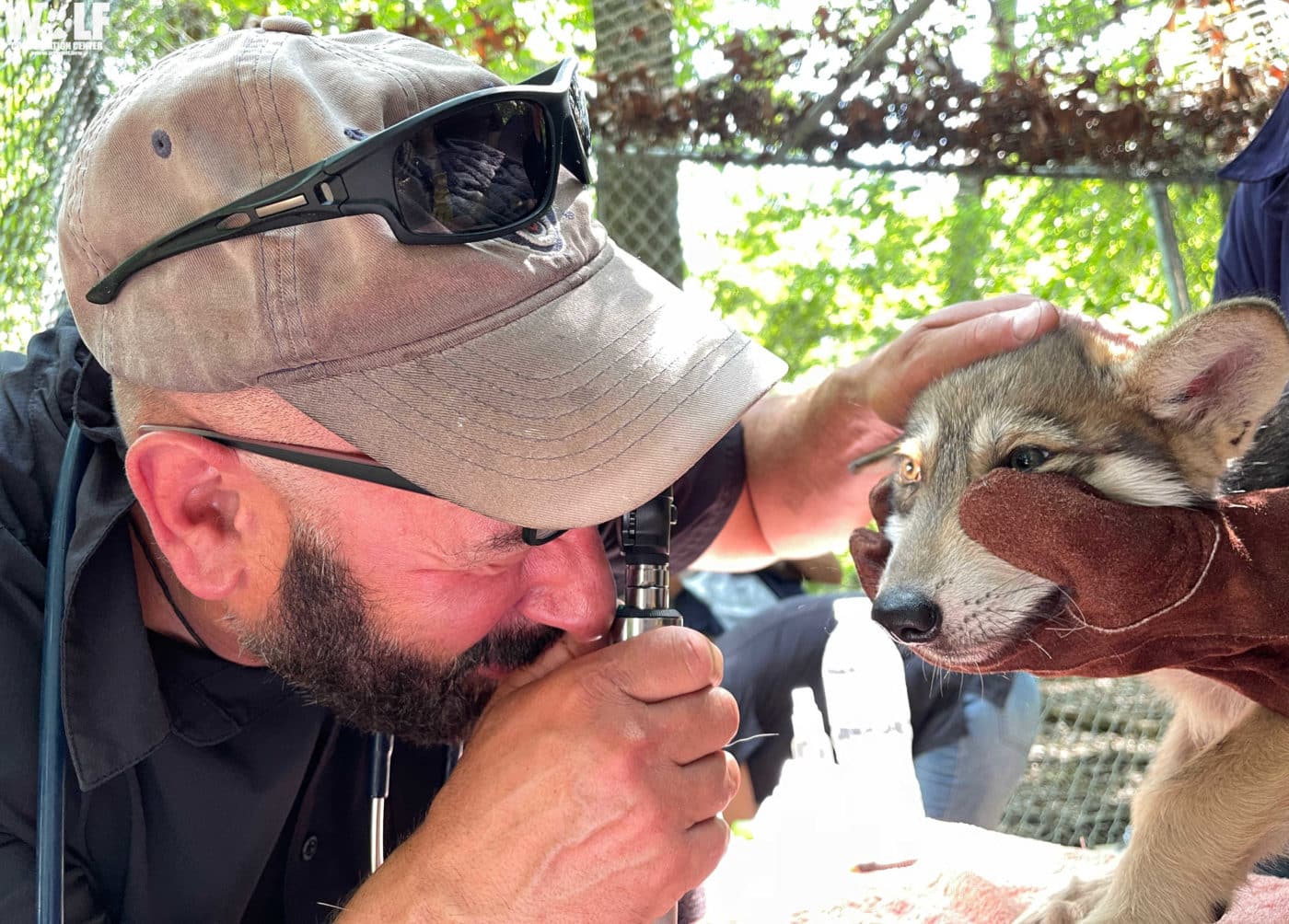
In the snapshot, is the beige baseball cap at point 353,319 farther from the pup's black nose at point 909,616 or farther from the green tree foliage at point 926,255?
the green tree foliage at point 926,255

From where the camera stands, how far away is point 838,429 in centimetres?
271

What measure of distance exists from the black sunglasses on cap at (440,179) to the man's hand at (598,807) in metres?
0.69

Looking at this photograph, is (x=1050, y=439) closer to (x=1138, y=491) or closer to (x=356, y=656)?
(x=1138, y=491)

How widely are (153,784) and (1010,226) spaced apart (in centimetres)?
532

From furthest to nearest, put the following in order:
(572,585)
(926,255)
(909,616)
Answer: (926,255)
(909,616)
(572,585)

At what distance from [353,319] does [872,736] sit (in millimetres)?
1821

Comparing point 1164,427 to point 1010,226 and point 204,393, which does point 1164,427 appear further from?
point 1010,226

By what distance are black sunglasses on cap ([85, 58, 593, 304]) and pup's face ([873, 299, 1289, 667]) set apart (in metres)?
0.96

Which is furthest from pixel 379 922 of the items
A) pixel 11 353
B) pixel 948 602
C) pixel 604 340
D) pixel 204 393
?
pixel 11 353

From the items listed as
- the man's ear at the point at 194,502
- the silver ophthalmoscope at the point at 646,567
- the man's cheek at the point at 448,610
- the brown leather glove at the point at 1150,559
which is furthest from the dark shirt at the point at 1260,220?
the man's ear at the point at 194,502

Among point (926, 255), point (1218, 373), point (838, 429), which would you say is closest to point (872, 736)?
point (838, 429)

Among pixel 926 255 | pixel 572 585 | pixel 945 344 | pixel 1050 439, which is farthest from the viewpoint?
pixel 926 255

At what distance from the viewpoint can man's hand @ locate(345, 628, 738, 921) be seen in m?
1.60

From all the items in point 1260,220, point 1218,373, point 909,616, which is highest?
point 1260,220
